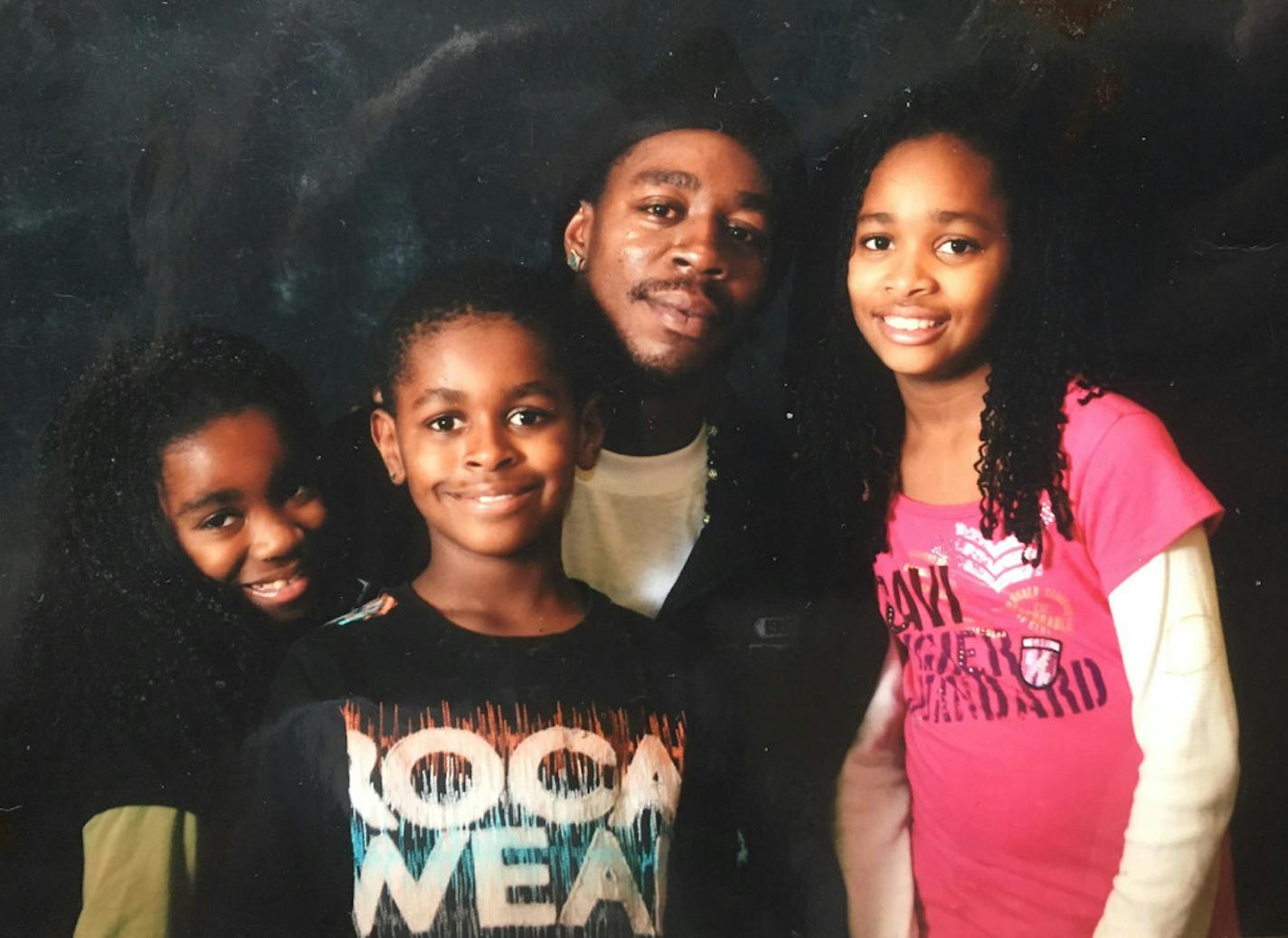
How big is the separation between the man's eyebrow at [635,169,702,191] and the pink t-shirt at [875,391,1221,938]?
1.81ft

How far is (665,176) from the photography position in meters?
1.57

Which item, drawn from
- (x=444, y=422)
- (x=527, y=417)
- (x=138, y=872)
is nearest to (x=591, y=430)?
(x=527, y=417)

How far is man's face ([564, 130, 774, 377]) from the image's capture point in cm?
158

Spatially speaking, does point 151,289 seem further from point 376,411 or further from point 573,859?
point 573,859

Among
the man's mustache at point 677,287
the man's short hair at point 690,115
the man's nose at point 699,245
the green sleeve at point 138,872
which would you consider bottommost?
the green sleeve at point 138,872

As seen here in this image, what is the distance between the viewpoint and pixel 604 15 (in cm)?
159

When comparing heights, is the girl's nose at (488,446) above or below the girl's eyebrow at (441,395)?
below

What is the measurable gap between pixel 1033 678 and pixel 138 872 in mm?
1267

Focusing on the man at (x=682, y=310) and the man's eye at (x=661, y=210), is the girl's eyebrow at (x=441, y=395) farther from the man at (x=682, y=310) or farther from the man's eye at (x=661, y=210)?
the man's eye at (x=661, y=210)

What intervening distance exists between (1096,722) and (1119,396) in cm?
45

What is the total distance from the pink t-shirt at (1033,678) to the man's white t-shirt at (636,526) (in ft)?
0.96

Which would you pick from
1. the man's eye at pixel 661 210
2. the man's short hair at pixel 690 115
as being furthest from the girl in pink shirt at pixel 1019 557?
the man's eye at pixel 661 210

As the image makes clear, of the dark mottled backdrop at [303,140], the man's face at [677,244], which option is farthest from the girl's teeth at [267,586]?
the man's face at [677,244]

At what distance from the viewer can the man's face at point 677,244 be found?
1576mm
